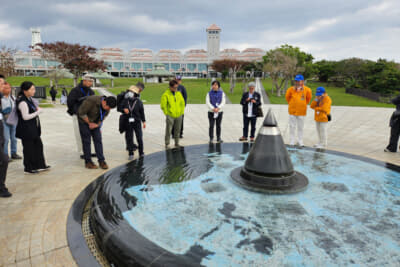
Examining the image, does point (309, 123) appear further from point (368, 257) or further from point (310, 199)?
point (368, 257)

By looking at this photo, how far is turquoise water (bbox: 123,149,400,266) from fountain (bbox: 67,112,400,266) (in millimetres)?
10

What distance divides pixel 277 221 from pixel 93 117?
12.1ft

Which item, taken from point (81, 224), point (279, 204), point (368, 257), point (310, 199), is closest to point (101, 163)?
point (81, 224)

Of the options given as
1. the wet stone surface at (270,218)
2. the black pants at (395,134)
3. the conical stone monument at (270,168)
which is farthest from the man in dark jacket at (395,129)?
the conical stone monument at (270,168)

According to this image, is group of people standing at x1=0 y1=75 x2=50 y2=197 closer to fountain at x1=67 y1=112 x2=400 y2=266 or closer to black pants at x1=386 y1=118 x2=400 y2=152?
fountain at x1=67 y1=112 x2=400 y2=266

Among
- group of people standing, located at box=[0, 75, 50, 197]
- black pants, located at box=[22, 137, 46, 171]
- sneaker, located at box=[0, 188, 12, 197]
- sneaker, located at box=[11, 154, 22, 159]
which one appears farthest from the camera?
sneaker, located at box=[11, 154, 22, 159]

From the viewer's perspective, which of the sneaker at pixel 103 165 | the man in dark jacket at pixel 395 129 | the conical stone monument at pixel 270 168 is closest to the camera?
the conical stone monument at pixel 270 168

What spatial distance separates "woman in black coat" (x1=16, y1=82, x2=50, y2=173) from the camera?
163 inches

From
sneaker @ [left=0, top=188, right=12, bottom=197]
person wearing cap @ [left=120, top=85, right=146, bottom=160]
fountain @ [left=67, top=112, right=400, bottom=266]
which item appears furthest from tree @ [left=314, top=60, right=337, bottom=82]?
sneaker @ [left=0, top=188, right=12, bottom=197]

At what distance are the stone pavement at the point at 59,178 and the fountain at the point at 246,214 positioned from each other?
246 millimetres

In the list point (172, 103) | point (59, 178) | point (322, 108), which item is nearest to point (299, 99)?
point (322, 108)

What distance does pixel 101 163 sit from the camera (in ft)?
15.8

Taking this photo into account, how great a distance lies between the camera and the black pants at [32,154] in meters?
4.35

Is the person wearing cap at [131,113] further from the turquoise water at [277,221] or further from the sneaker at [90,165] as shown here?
the turquoise water at [277,221]
